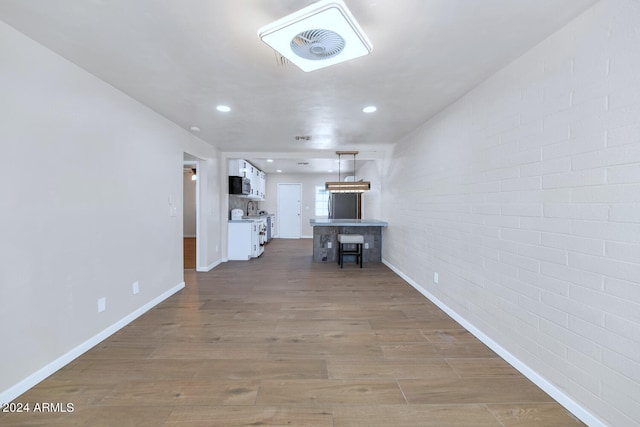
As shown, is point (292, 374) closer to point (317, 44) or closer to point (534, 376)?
point (534, 376)

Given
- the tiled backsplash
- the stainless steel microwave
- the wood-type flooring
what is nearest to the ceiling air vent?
the wood-type flooring

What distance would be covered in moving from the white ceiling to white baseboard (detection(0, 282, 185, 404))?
2243mm

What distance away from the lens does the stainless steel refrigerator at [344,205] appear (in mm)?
8070

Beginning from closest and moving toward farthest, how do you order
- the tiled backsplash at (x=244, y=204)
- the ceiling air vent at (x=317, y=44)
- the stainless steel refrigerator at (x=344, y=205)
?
the ceiling air vent at (x=317, y=44)
the tiled backsplash at (x=244, y=204)
the stainless steel refrigerator at (x=344, y=205)

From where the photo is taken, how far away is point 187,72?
2.21 metres

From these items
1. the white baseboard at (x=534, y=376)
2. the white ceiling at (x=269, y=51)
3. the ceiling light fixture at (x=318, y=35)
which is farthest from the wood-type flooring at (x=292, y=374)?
the white ceiling at (x=269, y=51)

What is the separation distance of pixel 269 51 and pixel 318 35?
0.57 m

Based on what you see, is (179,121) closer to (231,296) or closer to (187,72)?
(187,72)

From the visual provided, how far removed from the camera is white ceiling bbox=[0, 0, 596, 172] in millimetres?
1499

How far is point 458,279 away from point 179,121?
388 centimetres

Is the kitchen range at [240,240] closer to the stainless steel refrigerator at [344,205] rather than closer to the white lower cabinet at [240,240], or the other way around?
the white lower cabinet at [240,240]

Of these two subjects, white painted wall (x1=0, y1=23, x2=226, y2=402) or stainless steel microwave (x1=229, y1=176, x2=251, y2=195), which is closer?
white painted wall (x1=0, y1=23, x2=226, y2=402)

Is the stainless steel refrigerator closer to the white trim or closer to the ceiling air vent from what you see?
the white trim

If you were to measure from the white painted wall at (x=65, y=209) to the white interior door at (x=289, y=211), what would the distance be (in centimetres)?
637
